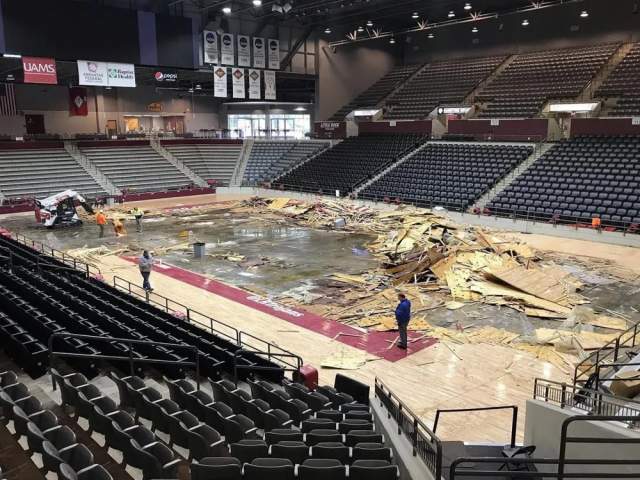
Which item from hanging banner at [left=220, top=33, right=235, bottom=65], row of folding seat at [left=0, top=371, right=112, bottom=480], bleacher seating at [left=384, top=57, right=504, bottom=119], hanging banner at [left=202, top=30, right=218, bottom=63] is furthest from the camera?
bleacher seating at [left=384, top=57, right=504, bottom=119]

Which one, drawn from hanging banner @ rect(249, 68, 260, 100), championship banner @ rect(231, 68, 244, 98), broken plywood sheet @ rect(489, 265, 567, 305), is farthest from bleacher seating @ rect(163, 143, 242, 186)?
broken plywood sheet @ rect(489, 265, 567, 305)

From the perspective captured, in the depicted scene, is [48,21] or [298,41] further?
[298,41]

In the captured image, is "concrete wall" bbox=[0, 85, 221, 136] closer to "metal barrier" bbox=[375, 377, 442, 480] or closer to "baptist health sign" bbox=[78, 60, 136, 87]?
"baptist health sign" bbox=[78, 60, 136, 87]

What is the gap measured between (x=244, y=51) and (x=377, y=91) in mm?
16000

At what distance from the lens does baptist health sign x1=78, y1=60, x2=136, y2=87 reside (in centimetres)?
2889

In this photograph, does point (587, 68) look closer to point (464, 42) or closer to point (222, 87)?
point (464, 42)

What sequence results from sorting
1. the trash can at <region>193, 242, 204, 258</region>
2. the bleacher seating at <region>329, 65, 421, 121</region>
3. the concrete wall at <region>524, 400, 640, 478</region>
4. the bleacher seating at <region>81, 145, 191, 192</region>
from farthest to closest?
the bleacher seating at <region>329, 65, 421, 121</region>
the bleacher seating at <region>81, 145, 191, 192</region>
the trash can at <region>193, 242, 204, 258</region>
the concrete wall at <region>524, 400, 640, 478</region>

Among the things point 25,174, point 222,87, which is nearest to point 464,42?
point 222,87

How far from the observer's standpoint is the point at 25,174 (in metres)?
35.7

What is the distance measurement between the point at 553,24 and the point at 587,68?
682 centimetres

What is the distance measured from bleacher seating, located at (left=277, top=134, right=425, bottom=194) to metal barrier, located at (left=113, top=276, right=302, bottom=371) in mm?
21770

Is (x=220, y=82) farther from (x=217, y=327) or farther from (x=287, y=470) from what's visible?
(x=287, y=470)

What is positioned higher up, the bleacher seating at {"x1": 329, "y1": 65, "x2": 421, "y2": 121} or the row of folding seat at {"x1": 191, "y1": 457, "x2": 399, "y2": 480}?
the bleacher seating at {"x1": 329, "y1": 65, "x2": 421, "y2": 121}

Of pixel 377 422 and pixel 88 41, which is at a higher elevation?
pixel 88 41
